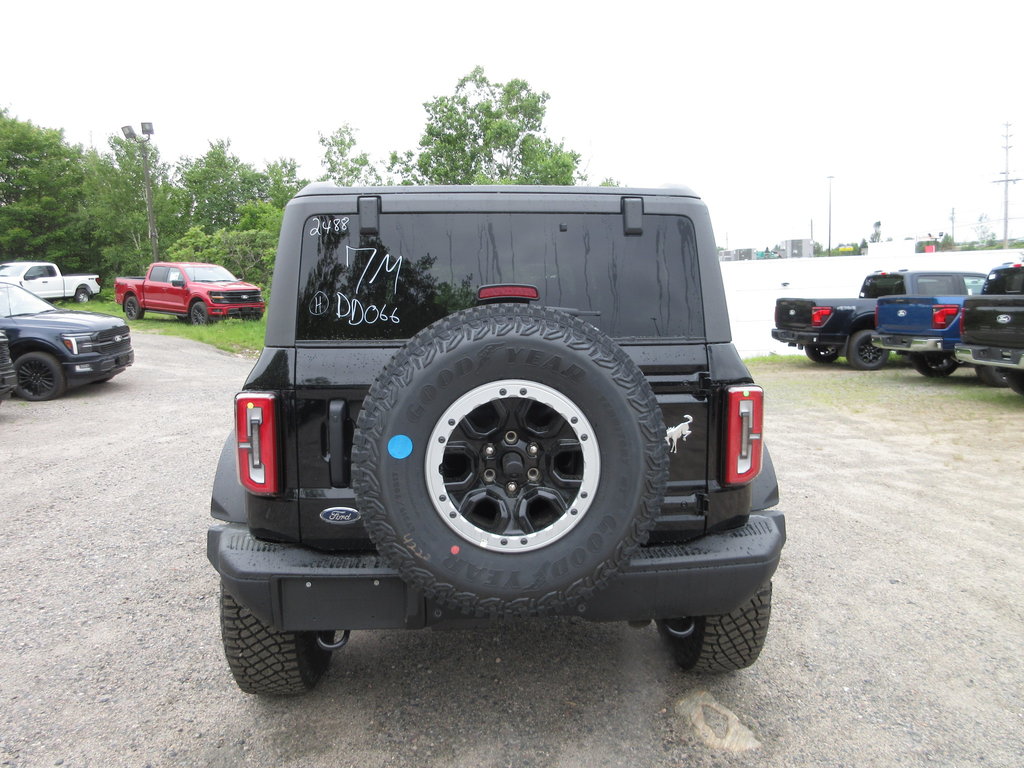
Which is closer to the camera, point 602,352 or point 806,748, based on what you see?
point 602,352

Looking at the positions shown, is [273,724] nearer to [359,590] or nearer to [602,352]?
[359,590]

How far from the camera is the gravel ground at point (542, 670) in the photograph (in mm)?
2719

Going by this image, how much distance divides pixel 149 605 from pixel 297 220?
2512mm

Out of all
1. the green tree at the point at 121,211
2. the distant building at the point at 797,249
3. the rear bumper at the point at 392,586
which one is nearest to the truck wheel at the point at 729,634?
the rear bumper at the point at 392,586

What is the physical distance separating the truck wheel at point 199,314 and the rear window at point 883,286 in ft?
56.4

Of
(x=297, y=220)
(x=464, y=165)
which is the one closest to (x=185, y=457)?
(x=297, y=220)

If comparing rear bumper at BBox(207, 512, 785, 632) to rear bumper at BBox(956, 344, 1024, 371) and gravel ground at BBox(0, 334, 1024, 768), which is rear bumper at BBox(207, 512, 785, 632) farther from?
rear bumper at BBox(956, 344, 1024, 371)

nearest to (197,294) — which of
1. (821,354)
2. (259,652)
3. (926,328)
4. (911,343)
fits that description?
(821,354)

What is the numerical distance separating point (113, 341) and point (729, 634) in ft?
36.5

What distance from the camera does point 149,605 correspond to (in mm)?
3977

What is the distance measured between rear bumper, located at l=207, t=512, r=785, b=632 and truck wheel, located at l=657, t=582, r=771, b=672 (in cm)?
37

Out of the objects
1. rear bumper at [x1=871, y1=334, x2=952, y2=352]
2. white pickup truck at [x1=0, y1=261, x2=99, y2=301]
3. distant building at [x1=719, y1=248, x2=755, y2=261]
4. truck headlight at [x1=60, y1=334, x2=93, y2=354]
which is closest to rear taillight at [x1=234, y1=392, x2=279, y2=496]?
truck headlight at [x1=60, y1=334, x2=93, y2=354]

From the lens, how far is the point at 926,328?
12188mm

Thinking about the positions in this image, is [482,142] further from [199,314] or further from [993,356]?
[993,356]
